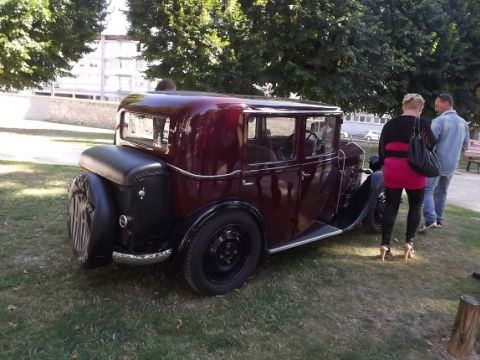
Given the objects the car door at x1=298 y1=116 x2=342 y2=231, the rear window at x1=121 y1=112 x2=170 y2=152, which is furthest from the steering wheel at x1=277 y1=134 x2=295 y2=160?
the rear window at x1=121 y1=112 x2=170 y2=152

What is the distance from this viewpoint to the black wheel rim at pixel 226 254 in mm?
3805

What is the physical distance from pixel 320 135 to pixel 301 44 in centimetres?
1142

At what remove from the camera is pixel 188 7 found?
48.8 ft

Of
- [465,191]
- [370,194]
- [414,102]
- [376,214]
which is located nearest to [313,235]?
[370,194]

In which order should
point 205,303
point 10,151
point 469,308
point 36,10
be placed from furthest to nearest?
point 36,10 < point 10,151 < point 205,303 < point 469,308

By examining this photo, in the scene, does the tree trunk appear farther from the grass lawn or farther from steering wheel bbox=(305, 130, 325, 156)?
steering wheel bbox=(305, 130, 325, 156)

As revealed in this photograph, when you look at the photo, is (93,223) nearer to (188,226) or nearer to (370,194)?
(188,226)

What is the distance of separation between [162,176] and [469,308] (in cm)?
256

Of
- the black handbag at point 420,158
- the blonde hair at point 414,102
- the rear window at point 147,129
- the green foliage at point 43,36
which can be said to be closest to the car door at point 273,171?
the rear window at point 147,129

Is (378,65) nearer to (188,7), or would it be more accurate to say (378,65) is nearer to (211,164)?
(188,7)

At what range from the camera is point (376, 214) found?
5.79m

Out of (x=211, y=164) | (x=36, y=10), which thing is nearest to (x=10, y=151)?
(x=36, y=10)

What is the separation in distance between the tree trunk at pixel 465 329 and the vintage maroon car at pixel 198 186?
5.54 ft

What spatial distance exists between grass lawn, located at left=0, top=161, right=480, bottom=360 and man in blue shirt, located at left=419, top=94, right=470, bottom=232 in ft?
3.77
